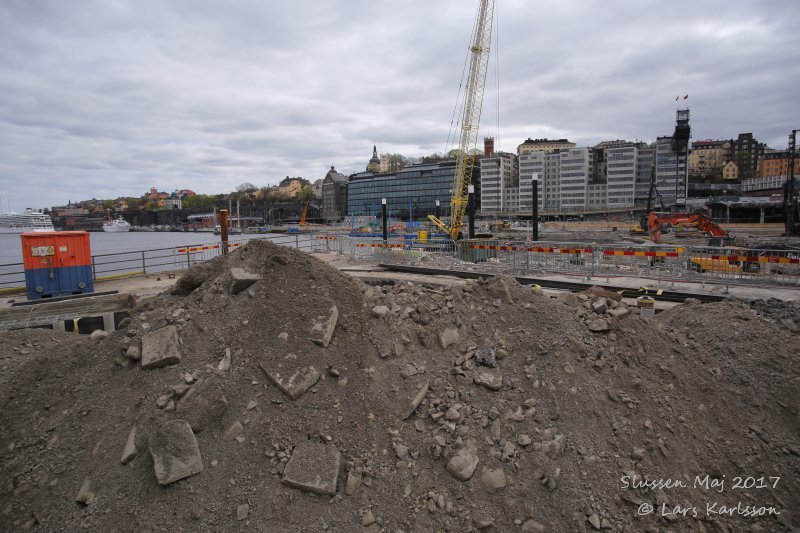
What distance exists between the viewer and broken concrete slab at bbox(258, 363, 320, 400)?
496cm

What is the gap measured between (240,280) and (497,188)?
422 ft

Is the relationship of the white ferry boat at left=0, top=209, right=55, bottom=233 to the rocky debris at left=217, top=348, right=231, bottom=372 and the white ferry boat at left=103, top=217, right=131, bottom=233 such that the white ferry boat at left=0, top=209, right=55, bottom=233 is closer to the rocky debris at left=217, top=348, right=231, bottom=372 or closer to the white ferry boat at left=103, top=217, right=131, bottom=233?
the white ferry boat at left=103, top=217, right=131, bottom=233

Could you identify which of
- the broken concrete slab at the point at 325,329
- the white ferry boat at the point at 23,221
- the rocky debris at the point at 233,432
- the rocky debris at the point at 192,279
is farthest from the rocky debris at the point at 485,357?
the white ferry boat at the point at 23,221

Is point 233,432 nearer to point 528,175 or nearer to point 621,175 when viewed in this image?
point 621,175

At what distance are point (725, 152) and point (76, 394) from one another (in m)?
186

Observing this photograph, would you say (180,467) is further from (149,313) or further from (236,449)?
(149,313)

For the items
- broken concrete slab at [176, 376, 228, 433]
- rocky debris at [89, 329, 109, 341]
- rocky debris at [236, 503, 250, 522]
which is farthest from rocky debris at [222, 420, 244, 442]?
rocky debris at [89, 329, 109, 341]

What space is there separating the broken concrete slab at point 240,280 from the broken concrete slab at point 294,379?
142 centimetres

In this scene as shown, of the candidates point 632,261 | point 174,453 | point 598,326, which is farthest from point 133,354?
point 632,261

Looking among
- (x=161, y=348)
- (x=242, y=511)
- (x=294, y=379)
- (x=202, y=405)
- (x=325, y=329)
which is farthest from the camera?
(x=325, y=329)

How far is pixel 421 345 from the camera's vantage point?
19.4ft

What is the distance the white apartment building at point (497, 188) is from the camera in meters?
128

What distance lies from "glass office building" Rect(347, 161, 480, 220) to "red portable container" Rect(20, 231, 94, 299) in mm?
118770

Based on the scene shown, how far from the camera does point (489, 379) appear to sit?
17.7ft
